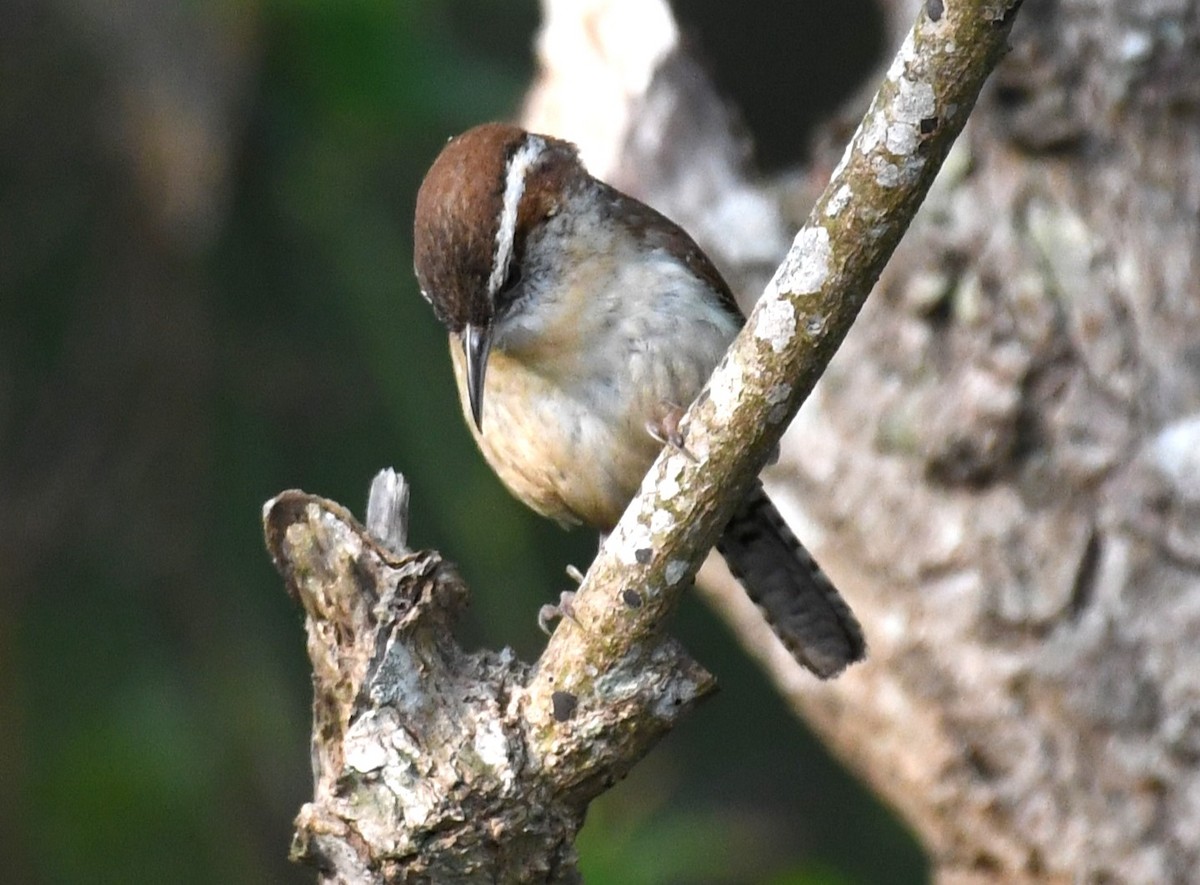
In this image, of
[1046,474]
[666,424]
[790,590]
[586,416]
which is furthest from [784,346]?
[1046,474]

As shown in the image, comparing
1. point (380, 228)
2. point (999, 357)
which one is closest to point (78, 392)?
point (380, 228)

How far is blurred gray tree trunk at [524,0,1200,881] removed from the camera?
13.3ft

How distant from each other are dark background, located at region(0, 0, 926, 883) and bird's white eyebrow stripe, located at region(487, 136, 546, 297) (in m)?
1.58

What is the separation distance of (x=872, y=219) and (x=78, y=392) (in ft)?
12.3

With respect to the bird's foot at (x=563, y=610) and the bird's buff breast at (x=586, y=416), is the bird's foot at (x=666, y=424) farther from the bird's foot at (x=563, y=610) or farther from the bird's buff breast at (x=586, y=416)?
the bird's foot at (x=563, y=610)

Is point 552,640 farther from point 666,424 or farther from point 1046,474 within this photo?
point 1046,474

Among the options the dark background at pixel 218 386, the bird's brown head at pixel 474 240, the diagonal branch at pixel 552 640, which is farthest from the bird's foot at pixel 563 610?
the dark background at pixel 218 386

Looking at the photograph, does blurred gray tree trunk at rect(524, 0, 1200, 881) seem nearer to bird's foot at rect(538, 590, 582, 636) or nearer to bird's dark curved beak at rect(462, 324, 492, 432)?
bird's foot at rect(538, 590, 582, 636)

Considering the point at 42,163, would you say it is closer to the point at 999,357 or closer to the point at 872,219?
the point at 999,357

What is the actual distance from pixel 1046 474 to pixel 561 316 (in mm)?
1553

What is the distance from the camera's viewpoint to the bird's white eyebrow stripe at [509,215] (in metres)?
3.23

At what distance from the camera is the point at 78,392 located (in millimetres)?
5469

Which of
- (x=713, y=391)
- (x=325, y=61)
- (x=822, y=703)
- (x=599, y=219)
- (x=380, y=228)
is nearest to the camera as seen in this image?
(x=713, y=391)

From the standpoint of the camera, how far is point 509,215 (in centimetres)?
328
